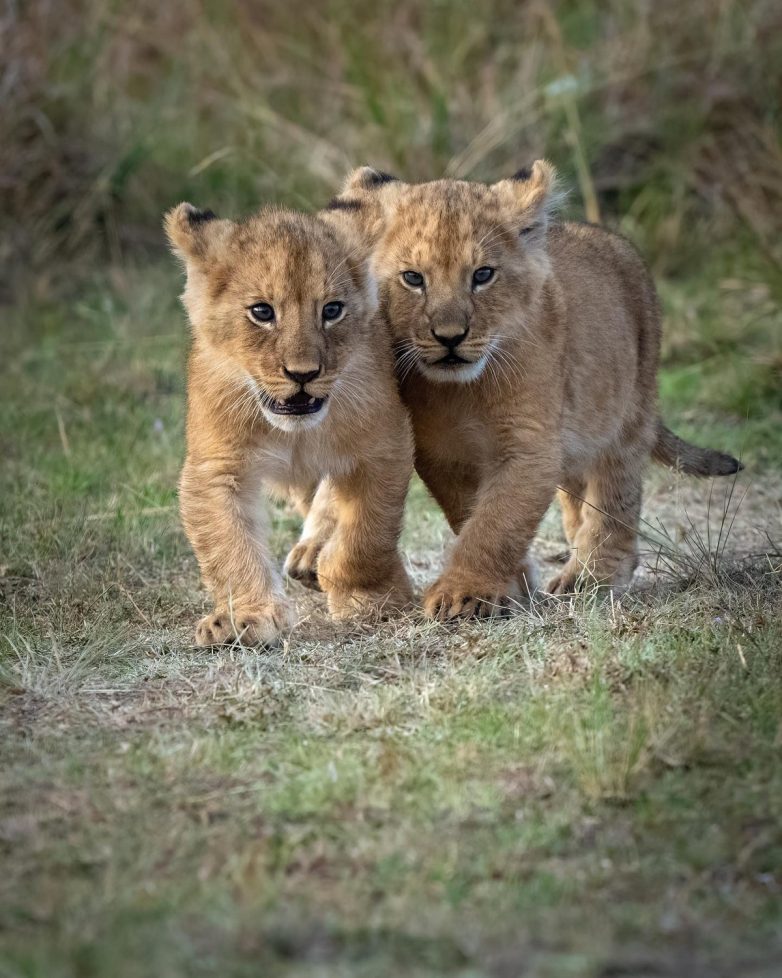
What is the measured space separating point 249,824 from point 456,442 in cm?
191

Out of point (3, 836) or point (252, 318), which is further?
point (252, 318)

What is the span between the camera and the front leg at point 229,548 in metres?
4.39

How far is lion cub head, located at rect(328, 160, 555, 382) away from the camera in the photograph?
14.8ft

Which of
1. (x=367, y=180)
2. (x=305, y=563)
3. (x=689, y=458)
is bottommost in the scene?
(x=305, y=563)

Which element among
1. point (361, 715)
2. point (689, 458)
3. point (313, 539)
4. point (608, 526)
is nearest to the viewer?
point (361, 715)

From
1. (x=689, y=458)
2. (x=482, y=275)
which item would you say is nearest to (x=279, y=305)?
(x=482, y=275)

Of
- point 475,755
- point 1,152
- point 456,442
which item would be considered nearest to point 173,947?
point 475,755

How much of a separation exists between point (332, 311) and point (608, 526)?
1555 millimetres

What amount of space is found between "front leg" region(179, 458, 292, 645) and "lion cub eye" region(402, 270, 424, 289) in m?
0.73

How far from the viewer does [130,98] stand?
1116cm

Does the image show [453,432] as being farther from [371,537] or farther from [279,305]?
[279,305]

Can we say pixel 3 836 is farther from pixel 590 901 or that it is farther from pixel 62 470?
pixel 62 470

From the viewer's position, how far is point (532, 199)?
482 centimetres

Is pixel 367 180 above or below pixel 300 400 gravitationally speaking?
above
